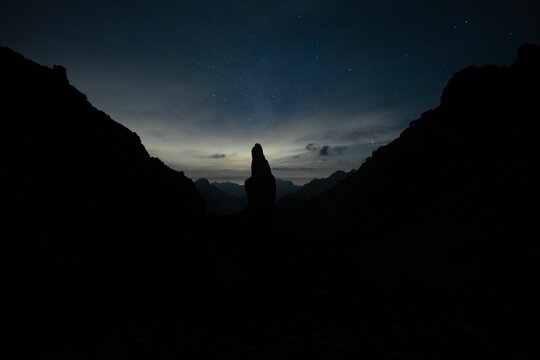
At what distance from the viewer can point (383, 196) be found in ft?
123

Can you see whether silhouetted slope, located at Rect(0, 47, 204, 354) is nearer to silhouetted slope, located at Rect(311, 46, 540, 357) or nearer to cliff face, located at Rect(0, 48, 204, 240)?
cliff face, located at Rect(0, 48, 204, 240)

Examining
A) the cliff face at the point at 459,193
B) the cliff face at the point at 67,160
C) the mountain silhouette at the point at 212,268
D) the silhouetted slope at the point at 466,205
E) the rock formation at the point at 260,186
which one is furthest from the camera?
the rock formation at the point at 260,186

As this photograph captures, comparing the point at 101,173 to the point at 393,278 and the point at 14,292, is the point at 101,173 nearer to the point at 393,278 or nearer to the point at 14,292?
the point at 14,292

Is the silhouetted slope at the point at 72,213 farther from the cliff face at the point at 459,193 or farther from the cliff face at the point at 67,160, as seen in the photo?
the cliff face at the point at 459,193

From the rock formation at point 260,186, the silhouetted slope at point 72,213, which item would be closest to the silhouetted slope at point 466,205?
the rock formation at point 260,186

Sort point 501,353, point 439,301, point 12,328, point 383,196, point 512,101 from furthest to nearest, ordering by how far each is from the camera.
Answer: point 383,196
point 512,101
point 439,301
point 12,328
point 501,353

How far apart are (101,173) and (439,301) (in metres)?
20.2

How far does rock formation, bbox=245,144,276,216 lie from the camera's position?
49500 mm

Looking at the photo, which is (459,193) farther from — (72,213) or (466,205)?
(72,213)

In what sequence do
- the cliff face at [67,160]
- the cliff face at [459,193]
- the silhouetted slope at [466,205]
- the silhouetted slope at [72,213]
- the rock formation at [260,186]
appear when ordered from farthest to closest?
the rock formation at [260,186] < the cliff face at [459,193] < the cliff face at [67,160] < the silhouetted slope at [466,205] < the silhouetted slope at [72,213]

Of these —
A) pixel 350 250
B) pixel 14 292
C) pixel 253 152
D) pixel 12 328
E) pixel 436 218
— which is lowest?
pixel 350 250

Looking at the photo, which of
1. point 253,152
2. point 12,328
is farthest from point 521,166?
point 253,152

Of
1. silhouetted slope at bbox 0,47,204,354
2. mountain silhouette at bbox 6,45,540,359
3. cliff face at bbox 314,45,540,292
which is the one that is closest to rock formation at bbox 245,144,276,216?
cliff face at bbox 314,45,540,292

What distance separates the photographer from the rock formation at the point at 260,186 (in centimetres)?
4950
